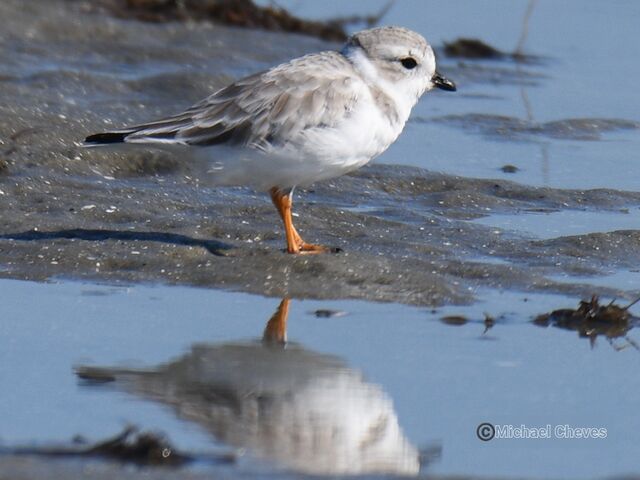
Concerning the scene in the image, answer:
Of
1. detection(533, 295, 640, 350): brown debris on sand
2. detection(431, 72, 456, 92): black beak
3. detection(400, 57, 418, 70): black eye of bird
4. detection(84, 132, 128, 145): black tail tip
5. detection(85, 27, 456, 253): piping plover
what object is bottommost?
detection(533, 295, 640, 350): brown debris on sand

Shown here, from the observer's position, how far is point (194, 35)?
1141 centimetres

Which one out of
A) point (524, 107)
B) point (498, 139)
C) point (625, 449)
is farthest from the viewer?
point (524, 107)

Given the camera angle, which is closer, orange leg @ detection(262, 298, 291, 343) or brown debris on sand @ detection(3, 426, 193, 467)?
brown debris on sand @ detection(3, 426, 193, 467)

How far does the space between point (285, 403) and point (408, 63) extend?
2.64 meters

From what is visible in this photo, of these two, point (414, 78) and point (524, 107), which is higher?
point (414, 78)

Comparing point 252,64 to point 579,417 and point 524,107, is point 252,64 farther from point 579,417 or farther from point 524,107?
point 579,417

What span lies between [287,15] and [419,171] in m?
4.10

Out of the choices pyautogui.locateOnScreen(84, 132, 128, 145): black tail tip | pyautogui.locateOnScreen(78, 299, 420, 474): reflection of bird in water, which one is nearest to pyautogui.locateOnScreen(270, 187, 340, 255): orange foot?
pyautogui.locateOnScreen(84, 132, 128, 145): black tail tip

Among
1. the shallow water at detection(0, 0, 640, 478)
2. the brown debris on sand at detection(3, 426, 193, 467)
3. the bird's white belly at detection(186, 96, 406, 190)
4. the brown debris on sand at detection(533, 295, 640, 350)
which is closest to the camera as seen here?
the brown debris on sand at detection(3, 426, 193, 467)

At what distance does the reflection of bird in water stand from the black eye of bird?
1.97m

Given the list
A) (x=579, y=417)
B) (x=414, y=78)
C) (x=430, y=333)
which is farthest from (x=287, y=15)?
(x=579, y=417)

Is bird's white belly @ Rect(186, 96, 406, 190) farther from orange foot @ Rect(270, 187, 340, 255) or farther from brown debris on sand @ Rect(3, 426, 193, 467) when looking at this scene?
brown debris on sand @ Rect(3, 426, 193, 467)

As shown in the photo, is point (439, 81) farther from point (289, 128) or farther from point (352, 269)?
point (352, 269)

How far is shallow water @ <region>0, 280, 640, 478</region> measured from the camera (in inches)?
163
